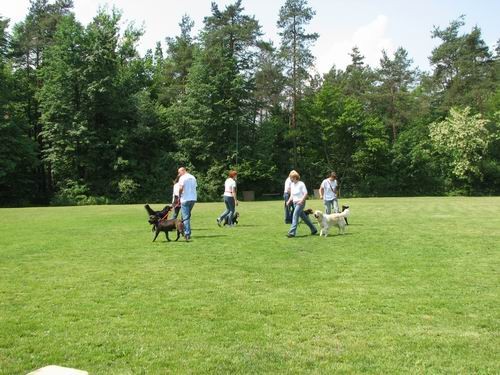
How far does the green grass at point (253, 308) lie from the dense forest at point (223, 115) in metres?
31.8

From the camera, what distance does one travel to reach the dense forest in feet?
136

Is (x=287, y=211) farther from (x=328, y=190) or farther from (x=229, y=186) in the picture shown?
(x=229, y=186)

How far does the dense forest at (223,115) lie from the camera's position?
41469 millimetres

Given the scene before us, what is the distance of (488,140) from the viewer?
4844 centimetres

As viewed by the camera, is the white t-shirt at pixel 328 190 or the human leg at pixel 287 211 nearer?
the white t-shirt at pixel 328 190

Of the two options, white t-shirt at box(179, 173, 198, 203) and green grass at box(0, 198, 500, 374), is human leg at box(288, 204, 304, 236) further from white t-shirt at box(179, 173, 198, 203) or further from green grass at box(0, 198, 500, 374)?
white t-shirt at box(179, 173, 198, 203)

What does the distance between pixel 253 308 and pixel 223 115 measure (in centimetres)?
3997

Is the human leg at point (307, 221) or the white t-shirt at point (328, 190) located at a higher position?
the white t-shirt at point (328, 190)

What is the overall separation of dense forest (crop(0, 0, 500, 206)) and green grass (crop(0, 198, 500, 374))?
31785 millimetres

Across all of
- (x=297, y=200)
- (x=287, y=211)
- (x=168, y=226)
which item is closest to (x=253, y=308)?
(x=168, y=226)

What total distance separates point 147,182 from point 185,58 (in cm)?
1707

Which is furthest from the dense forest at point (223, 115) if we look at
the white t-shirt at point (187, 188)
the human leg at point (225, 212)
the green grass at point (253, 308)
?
the green grass at point (253, 308)

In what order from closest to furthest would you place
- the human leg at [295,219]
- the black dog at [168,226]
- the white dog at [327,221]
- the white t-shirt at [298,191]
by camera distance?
the black dog at [168,226] < the human leg at [295,219] < the white t-shirt at [298,191] < the white dog at [327,221]

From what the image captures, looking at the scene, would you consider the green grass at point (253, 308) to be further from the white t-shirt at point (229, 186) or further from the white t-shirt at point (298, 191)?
the white t-shirt at point (229, 186)
